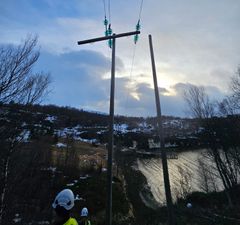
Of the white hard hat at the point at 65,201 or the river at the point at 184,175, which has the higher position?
the river at the point at 184,175

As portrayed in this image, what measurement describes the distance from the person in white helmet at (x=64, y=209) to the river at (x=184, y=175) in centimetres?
3094

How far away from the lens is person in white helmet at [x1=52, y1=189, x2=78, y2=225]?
337cm

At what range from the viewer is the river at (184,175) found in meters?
41.4

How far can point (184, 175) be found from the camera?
157ft

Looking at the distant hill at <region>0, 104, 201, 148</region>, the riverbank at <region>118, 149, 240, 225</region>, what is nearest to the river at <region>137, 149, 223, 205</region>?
the riverbank at <region>118, 149, 240, 225</region>

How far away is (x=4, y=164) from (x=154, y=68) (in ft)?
30.1

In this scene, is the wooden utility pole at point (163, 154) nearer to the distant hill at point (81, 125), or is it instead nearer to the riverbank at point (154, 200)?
the distant hill at point (81, 125)

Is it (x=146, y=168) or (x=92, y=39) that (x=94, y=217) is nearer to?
(x=92, y=39)

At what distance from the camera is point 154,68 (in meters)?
10.3

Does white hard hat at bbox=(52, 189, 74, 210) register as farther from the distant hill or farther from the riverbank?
the riverbank

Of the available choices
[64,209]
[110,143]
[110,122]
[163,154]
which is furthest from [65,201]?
[163,154]

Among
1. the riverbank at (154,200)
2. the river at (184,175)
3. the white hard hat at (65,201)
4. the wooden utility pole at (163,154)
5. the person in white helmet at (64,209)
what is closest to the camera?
the person in white helmet at (64,209)

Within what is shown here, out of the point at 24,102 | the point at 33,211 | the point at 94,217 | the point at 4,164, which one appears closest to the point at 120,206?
the point at 94,217

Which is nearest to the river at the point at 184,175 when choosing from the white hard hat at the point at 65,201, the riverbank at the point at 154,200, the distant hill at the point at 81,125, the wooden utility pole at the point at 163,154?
the riverbank at the point at 154,200
